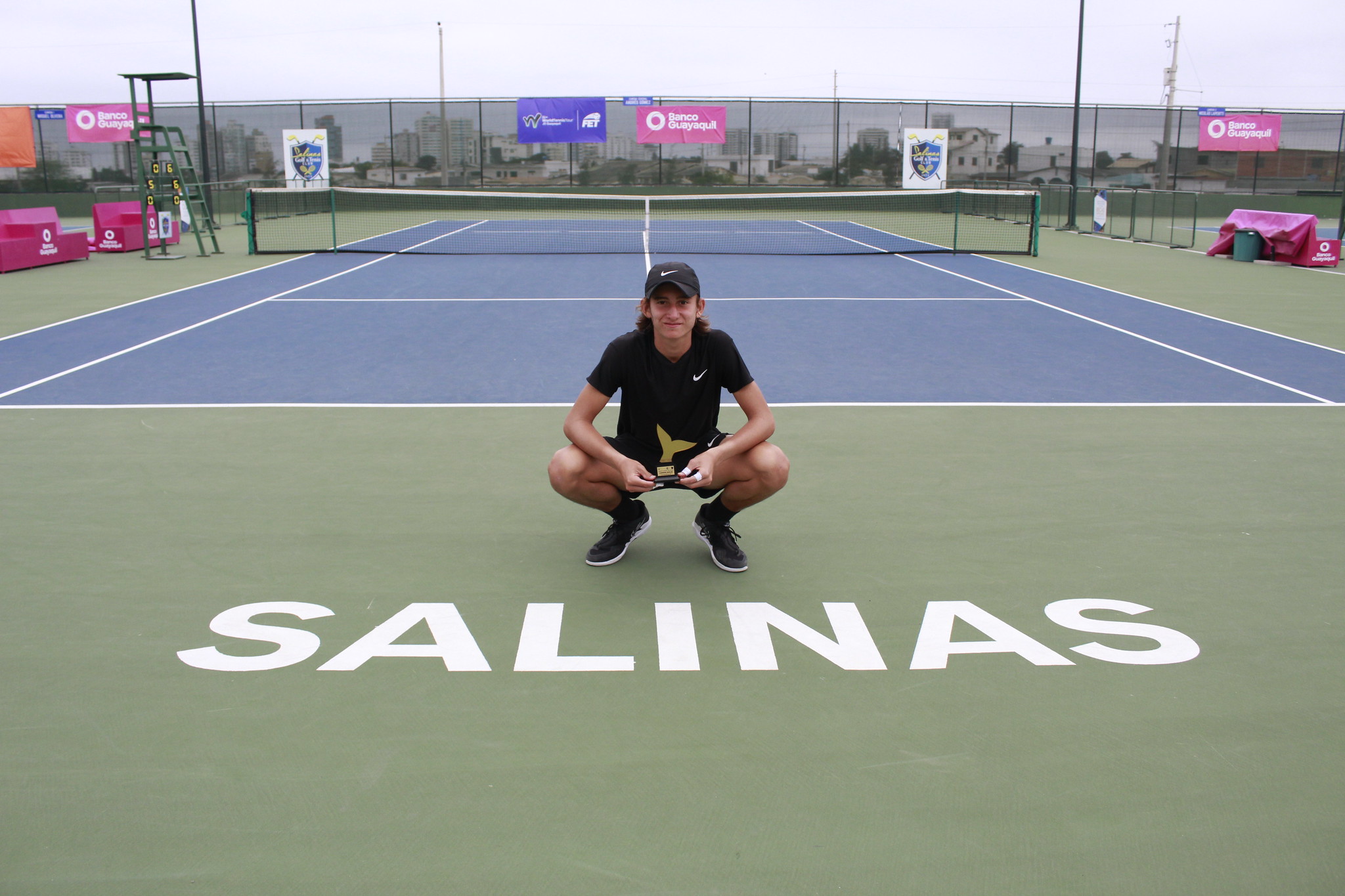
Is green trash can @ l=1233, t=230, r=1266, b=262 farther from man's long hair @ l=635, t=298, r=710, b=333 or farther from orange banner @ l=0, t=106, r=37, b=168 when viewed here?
orange banner @ l=0, t=106, r=37, b=168

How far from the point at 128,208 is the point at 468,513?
64.3 ft

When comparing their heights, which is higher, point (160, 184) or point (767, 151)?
point (767, 151)

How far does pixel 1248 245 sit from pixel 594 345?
14.5 meters

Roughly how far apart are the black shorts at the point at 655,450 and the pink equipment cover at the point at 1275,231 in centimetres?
1745

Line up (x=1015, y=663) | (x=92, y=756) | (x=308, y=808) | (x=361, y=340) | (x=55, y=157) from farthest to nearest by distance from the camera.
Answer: (x=55, y=157) → (x=361, y=340) → (x=1015, y=663) → (x=92, y=756) → (x=308, y=808)

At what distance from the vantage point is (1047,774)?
294 centimetres

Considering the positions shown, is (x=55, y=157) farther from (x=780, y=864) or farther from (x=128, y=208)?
(x=780, y=864)

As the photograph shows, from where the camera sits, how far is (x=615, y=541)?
459 cm

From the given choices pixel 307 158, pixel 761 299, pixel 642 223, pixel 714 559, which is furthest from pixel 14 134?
pixel 714 559

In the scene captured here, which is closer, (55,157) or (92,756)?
(92,756)

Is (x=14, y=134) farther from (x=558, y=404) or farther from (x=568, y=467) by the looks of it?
(x=568, y=467)

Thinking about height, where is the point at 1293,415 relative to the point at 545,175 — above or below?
below

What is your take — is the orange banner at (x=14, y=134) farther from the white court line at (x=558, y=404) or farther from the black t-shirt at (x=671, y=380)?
the black t-shirt at (x=671, y=380)

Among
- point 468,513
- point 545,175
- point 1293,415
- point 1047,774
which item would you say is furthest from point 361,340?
point 545,175
